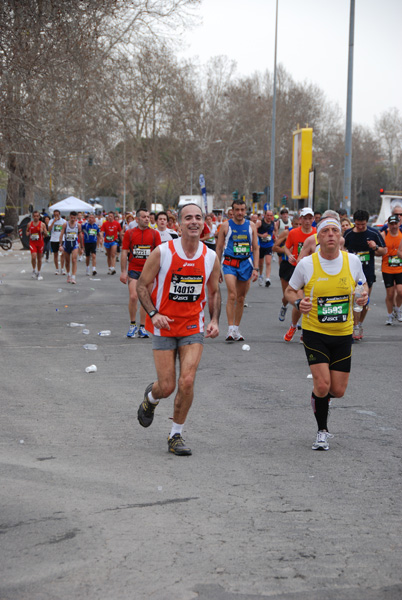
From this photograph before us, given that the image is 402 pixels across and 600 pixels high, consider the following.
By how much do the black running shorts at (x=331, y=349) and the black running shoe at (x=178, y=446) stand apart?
1133 mm

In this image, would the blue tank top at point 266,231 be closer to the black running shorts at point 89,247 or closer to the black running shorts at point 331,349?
the black running shorts at point 89,247

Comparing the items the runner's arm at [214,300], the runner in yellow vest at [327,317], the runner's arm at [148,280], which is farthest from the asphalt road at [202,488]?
the runner's arm at [148,280]

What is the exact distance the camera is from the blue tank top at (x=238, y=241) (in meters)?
12.7

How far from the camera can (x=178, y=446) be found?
6.25 metres

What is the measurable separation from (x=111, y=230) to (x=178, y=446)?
20891 mm

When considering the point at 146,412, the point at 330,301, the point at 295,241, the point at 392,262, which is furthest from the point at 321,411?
the point at 392,262

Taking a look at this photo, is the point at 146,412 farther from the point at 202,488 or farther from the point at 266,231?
the point at 266,231

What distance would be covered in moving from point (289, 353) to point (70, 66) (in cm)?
1121

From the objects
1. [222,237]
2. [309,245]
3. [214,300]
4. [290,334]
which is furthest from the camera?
[222,237]

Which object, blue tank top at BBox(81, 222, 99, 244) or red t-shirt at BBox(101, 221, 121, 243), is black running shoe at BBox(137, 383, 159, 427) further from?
red t-shirt at BBox(101, 221, 121, 243)

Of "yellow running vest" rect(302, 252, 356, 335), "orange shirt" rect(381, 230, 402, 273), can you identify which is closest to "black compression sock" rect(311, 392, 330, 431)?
"yellow running vest" rect(302, 252, 356, 335)

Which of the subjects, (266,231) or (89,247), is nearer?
(266,231)

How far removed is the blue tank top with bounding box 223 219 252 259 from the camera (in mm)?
12700

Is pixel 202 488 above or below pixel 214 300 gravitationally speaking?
below
